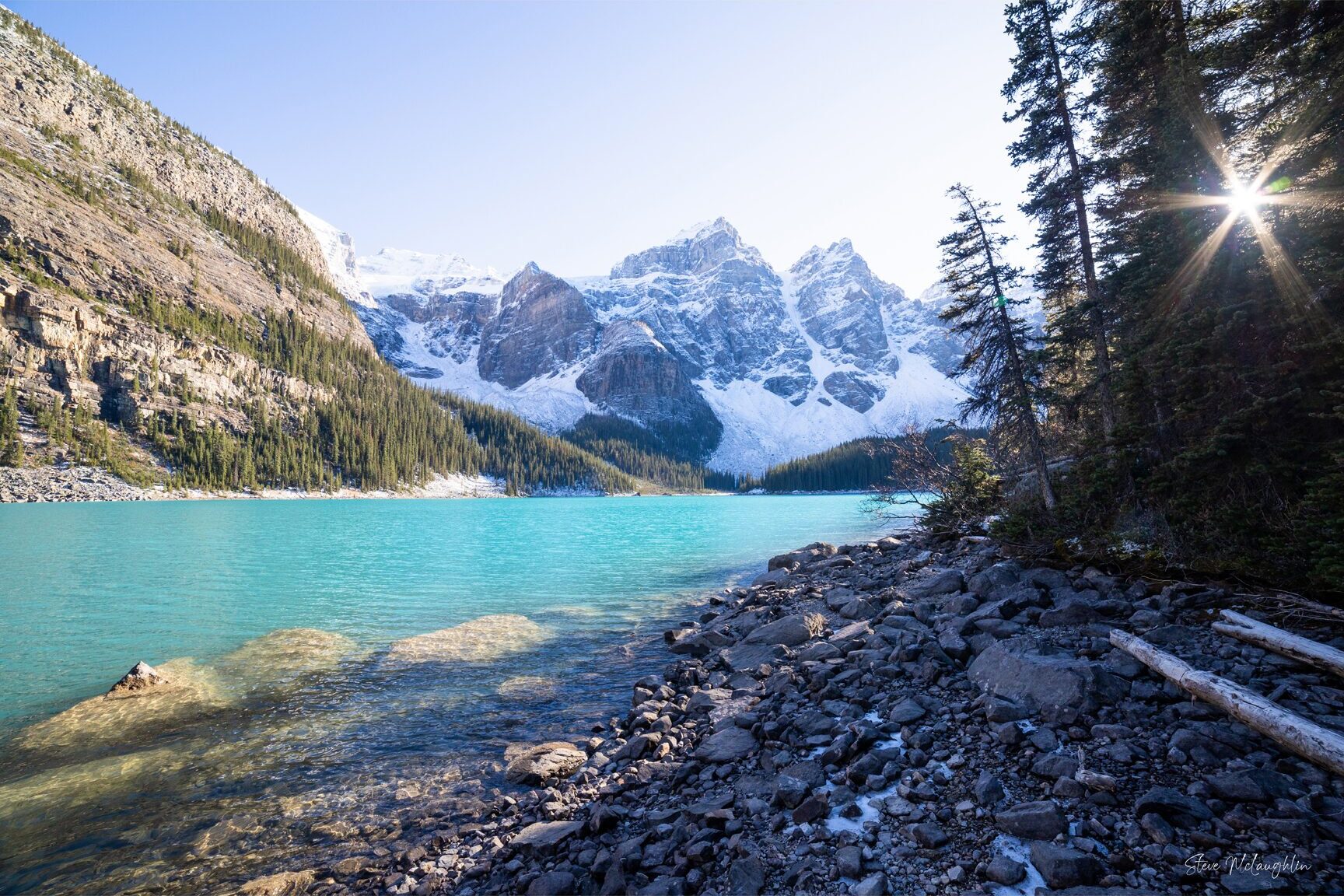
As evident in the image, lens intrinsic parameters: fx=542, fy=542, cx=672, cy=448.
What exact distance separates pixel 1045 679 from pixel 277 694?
1448 cm

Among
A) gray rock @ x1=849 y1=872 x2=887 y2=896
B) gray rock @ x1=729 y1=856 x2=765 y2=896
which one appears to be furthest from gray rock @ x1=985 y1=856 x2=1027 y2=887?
gray rock @ x1=729 y1=856 x2=765 y2=896

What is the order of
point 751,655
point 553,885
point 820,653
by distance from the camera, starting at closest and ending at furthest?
point 553,885, point 820,653, point 751,655

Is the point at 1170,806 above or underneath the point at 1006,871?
above

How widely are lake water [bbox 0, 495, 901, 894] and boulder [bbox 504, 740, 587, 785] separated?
42cm

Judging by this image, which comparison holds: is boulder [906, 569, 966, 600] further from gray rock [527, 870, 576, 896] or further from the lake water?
gray rock [527, 870, 576, 896]

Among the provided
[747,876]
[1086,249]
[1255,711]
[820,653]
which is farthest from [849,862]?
[1086,249]

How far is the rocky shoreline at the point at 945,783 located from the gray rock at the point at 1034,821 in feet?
0.05

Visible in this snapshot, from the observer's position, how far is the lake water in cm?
716

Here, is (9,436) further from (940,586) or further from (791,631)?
(940,586)

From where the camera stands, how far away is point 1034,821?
14.9 ft

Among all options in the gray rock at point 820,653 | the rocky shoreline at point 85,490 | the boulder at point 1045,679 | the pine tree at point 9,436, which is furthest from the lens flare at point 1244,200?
the pine tree at point 9,436

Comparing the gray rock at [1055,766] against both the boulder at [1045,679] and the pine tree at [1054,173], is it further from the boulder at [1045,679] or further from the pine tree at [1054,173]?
the pine tree at [1054,173]

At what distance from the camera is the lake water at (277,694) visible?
7160 millimetres

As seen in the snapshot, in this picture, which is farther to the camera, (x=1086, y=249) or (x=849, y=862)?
(x=1086, y=249)
